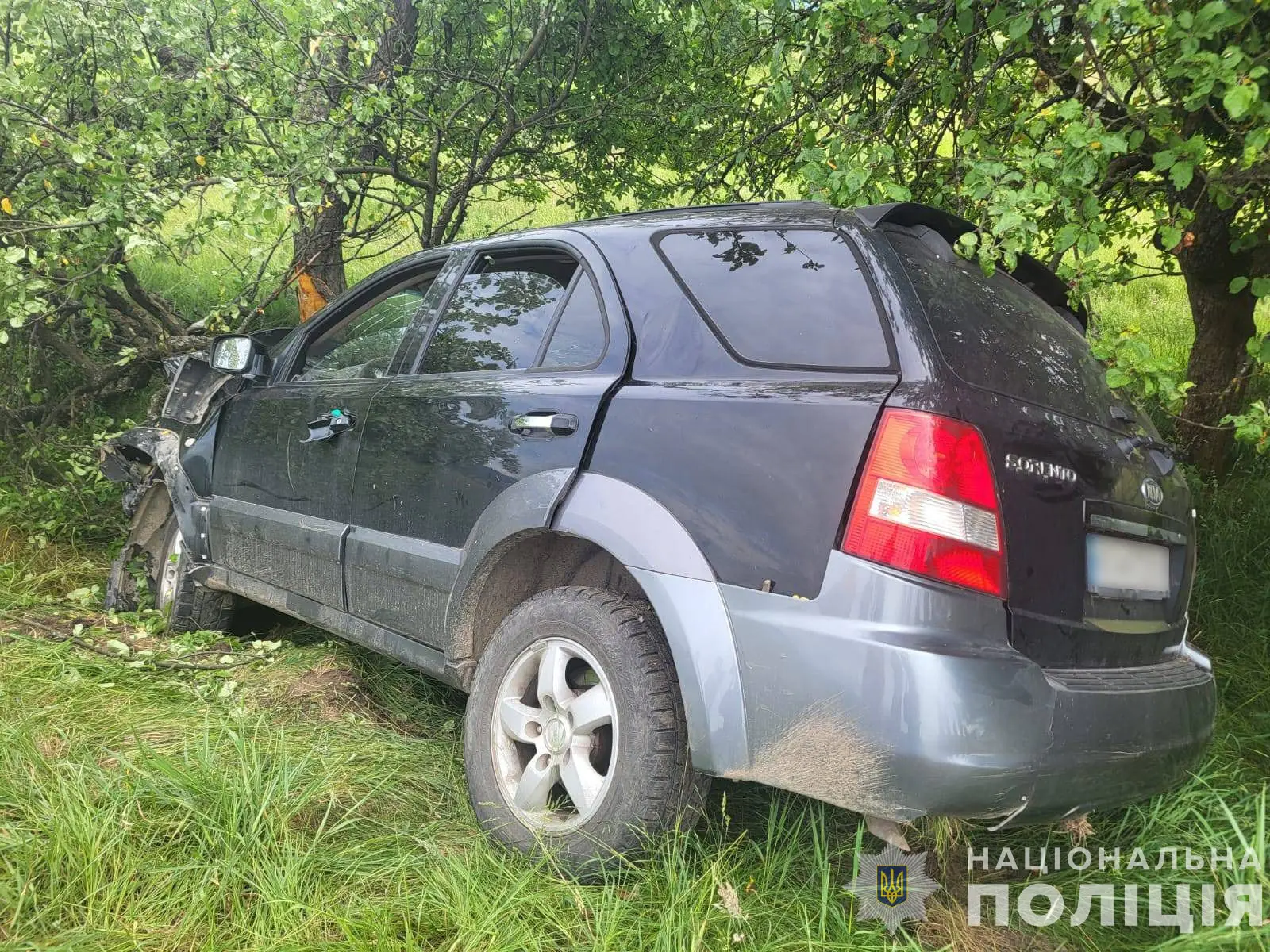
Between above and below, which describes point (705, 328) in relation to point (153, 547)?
above

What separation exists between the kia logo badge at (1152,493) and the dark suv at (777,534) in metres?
0.01

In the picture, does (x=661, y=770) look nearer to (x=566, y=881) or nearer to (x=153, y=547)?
(x=566, y=881)

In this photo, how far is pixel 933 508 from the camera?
1729mm

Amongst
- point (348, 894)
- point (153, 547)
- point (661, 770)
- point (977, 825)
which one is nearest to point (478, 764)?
point (348, 894)

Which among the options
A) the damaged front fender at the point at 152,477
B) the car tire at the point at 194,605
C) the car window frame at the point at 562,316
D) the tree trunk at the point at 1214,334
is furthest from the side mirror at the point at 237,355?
the tree trunk at the point at 1214,334

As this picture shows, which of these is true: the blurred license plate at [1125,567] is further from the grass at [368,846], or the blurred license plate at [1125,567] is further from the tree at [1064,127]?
the tree at [1064,127]

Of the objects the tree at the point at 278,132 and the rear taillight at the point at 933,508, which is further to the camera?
the tree at the point at 278,132

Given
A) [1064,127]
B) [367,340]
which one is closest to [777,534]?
[1064,127]

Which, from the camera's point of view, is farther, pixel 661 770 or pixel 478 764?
pixel 478 764

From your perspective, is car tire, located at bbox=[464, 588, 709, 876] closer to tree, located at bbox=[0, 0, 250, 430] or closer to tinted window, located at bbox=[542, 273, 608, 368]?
tinted window, located at bbox=[542, 273, 608, 368]

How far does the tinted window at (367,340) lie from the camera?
10.7ft

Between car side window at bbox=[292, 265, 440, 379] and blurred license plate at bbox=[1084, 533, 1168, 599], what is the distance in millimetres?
2283

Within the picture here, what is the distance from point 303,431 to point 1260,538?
165 inches

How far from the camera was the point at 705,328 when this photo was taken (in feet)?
7.15
